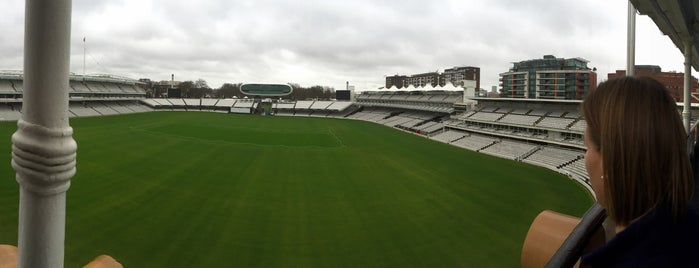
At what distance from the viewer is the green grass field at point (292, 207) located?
38.0ft

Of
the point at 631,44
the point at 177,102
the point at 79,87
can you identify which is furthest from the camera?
the point at 177,102

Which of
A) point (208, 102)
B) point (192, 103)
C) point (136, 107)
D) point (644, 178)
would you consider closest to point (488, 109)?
point (644, 178)

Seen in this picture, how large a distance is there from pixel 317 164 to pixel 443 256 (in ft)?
50.0

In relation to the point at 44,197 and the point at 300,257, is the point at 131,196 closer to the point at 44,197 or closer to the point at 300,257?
the point at 300,257

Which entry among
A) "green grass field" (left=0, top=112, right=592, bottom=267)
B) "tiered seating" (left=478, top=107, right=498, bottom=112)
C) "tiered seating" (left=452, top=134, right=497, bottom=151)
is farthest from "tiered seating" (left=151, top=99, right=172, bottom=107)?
"tiered seating" (left=452, top=134, right=497, bottom=151)

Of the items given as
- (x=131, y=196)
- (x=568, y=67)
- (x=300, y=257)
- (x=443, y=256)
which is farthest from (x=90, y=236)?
(x=568, y=67)

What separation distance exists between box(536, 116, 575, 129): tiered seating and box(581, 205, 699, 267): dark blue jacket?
127 feet

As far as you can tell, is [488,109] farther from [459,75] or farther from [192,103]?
[459,75]

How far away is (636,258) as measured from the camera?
0.91m

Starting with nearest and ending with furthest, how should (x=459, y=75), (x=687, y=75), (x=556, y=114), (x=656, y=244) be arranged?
(x=656, y=244)
(x=687, y=75)
(x=556, y=114)
(x=459, y=75)

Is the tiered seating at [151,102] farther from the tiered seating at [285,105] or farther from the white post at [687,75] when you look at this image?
the white post at [687,75]

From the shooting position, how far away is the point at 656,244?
91 centimetres

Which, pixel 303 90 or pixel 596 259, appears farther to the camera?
pixel 303 90

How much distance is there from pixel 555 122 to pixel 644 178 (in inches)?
1600
